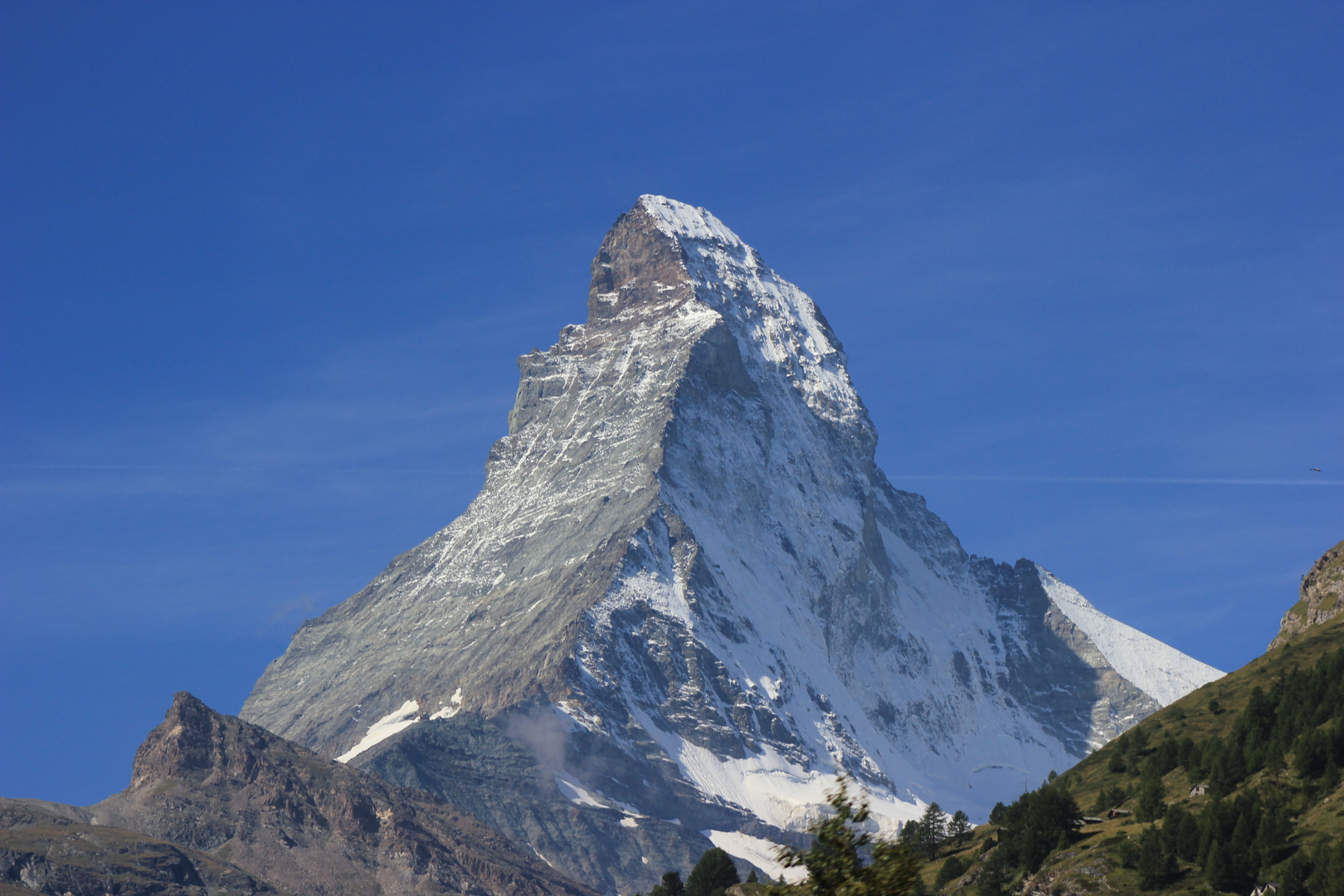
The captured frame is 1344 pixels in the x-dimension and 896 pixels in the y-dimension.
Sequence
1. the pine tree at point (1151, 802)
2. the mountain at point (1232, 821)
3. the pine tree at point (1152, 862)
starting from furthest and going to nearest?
the pine tree at point (1151, 802) < the pine tree at point (1152, 862) < the mountain at point (1232, 821)

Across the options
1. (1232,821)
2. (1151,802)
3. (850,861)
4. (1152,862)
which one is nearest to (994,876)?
(1151,802)

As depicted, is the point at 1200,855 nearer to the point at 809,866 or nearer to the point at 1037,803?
the point at 1037,803

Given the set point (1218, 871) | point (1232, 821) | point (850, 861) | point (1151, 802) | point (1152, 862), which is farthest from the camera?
point (1151, 802)

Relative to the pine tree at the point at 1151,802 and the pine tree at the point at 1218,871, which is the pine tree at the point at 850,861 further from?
the pine tree at the point at 1151,802

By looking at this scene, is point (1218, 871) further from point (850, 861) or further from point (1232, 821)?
point (850, 861)

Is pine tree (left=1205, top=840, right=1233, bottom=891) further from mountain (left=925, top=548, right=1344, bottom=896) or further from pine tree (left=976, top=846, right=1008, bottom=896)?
pine tree (left=976, top=846, right=1008, bottom=896)

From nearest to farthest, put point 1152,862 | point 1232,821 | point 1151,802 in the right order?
point 1232,821 → point 1152,862 → point 1151,802

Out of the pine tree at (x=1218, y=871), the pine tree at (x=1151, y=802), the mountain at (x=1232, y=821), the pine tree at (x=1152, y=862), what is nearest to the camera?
the mountain at (x=1232, y=821)

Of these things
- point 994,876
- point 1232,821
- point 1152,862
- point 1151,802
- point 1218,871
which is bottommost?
point 1218,871

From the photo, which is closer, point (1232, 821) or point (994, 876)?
point (1232, 821)

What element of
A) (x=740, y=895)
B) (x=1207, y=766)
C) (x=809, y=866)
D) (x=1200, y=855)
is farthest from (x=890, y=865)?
(x=1207, y=766)

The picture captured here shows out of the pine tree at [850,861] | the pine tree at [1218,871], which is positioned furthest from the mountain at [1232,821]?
the pine tree at [850,861]

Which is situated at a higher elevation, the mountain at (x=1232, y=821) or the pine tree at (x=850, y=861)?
the mountain at (x=1232, y=821)

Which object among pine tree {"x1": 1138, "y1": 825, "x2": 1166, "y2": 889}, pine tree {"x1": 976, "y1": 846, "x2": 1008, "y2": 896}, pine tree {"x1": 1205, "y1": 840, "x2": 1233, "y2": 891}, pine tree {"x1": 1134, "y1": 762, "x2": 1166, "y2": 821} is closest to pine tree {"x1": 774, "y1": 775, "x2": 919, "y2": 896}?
pine tree {"x1": 1205, "y1": 840, "x2": 1233, "y2": 891}
